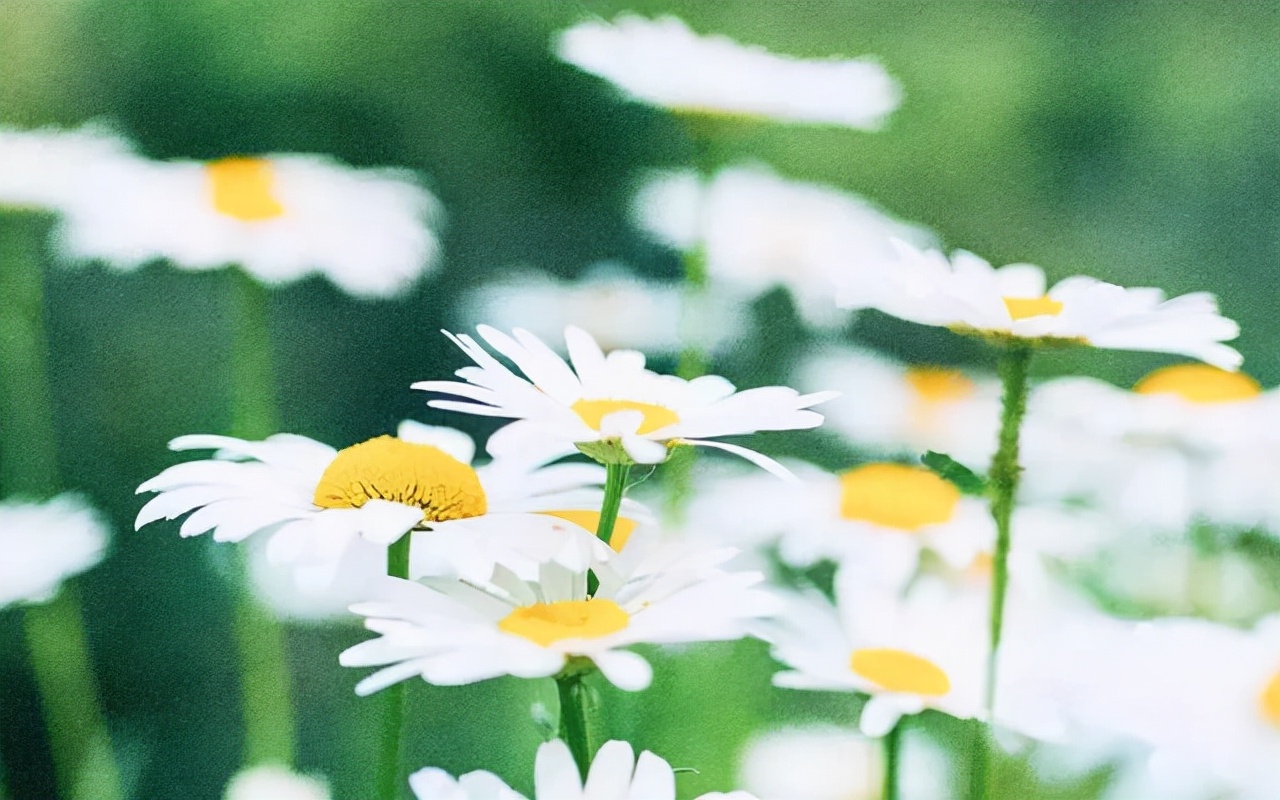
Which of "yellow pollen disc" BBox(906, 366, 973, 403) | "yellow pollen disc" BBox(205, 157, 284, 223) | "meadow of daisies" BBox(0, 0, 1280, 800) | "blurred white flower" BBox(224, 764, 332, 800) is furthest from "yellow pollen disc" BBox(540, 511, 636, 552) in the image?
"yellow pollen disc" BBox(906, 366, 973, 403)

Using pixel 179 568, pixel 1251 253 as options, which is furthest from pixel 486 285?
pixel 1251 253

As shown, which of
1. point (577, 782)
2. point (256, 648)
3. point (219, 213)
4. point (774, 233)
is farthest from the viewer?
point (774, 233)

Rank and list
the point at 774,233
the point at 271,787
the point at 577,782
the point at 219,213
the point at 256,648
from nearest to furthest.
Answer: the point at 577,782 < the point at 271,787 < the point at 256,648 < the point at 219,213 < the point at 774,233

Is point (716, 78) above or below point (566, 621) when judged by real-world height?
above

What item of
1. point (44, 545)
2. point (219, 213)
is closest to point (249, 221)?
point (219, 213)

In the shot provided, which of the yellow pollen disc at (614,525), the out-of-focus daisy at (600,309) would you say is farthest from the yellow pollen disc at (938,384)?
the yellow pollen disc at (614,525)

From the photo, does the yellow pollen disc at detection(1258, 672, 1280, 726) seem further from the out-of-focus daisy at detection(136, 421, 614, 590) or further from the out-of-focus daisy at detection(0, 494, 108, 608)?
the out-of-focus daisy at detection(0, 494, 108, 608)

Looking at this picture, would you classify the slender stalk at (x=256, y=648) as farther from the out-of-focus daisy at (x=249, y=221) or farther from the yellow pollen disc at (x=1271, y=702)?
the yellow pollen disc at (x=1271, y=702)

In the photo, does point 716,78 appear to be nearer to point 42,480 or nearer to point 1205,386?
point 1205,386

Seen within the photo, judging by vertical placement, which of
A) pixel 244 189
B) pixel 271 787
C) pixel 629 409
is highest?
pixel 244 189
